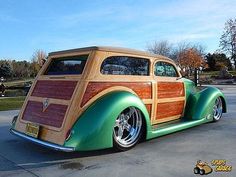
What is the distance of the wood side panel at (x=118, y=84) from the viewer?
488cm

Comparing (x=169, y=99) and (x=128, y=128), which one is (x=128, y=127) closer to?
(x=128, y=128)

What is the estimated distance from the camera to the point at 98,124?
15.3ft

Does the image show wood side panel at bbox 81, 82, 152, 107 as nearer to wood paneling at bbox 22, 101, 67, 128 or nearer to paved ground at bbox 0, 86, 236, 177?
wood paneling at bbox 22, 101, 67, 128

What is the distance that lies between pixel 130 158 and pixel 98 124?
70 cm

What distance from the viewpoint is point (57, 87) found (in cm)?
530

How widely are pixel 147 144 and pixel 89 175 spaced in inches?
69.6

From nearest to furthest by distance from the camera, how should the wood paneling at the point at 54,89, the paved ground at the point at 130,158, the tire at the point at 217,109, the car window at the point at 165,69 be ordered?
the paved ground at the point at 130,158, the wood paneling at the point at 54,89, the car window at the point at 165,69, the tire at the point at 217,109

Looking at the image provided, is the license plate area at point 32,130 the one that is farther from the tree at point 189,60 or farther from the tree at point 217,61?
the tree at point 217,61

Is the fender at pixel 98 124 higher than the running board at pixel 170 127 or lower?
higher

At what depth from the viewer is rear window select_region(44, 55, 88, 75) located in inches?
209

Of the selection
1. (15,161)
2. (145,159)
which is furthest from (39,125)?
(145,159)

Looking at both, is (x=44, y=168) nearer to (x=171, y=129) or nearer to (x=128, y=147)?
(x=128, y=147)

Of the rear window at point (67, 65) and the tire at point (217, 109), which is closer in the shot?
the rear window at point (67, 65)

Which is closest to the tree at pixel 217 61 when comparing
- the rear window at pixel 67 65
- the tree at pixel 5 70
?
the tree at pixel 5 70
